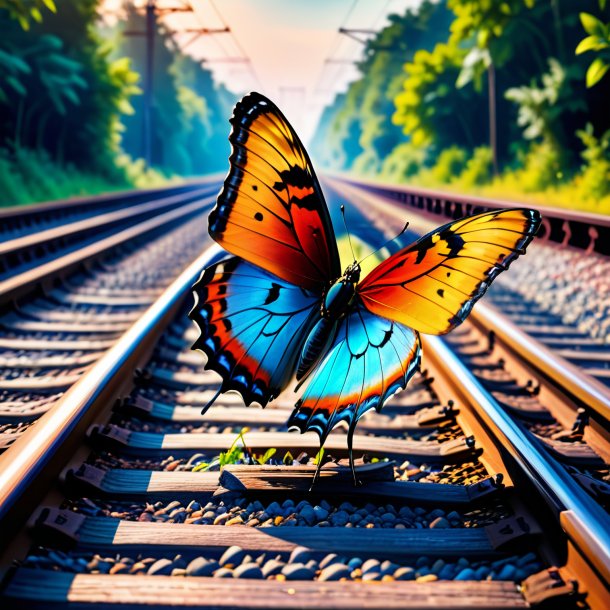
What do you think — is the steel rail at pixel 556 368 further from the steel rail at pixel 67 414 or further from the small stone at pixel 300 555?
the steel rail at pixel 67 414

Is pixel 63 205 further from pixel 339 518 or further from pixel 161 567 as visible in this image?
pixel 161 567

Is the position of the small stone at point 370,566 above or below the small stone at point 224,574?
above

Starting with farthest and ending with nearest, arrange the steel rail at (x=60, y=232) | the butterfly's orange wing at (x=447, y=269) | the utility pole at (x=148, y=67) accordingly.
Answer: the utility pole at (x=148, y=67) < the steel rail at (x=60, y=232) < the butterfly's orange wing at (x=447, y=269)

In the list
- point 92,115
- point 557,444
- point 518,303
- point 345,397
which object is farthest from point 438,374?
point 92,115

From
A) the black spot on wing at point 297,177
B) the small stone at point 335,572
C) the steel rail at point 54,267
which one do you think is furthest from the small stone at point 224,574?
the steel rail at point 54,267

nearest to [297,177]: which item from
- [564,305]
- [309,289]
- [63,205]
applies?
[309,289]

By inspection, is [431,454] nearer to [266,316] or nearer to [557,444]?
[557,444]
